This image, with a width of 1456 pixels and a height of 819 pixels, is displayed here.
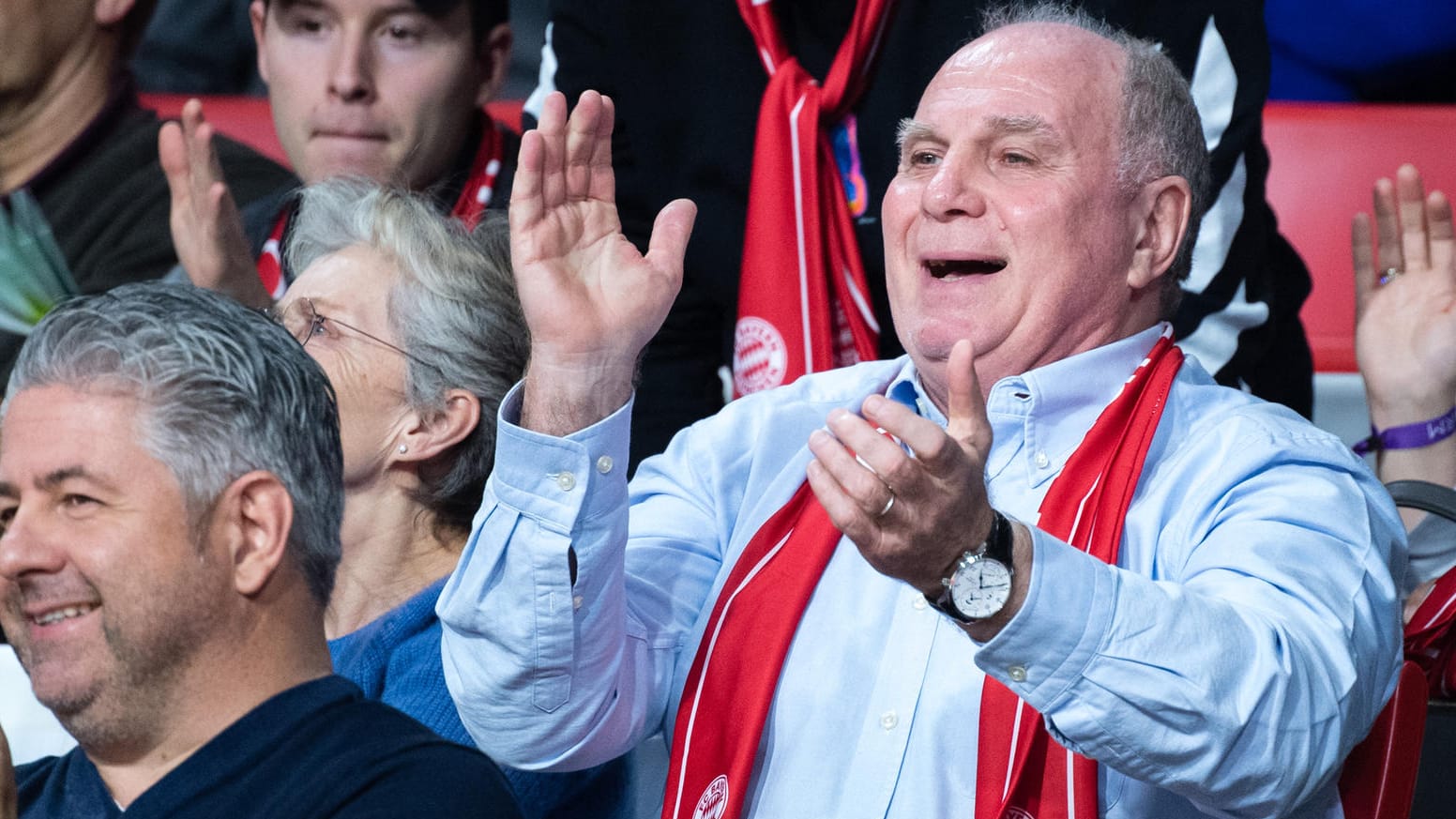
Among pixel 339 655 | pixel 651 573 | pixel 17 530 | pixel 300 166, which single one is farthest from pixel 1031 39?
pixel 300 166

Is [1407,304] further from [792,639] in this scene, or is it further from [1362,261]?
[792,639]

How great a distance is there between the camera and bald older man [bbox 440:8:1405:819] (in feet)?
4.63

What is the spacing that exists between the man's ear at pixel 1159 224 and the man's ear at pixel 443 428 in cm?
71

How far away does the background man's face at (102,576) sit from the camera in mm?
1441

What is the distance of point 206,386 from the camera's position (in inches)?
58.8

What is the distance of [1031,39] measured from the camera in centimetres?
200

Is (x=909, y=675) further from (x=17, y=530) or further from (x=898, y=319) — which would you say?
(x=17, y=530)

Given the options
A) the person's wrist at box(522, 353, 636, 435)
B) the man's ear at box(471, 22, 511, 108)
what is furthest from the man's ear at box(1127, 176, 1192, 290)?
the man's ear at box(471, 22, 511, 108)

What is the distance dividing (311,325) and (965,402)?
0.97m

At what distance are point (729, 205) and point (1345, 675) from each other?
4.29 feet

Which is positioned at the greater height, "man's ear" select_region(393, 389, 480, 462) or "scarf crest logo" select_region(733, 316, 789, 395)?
"man's ear" select_region(393, 389, 480, 462)

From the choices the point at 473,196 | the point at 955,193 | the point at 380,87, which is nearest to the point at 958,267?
the point at 955,193

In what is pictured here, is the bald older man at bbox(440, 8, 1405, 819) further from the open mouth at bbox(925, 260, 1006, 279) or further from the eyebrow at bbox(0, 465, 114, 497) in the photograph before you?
the eyebrow at bbox(0, 465, 114, 497)

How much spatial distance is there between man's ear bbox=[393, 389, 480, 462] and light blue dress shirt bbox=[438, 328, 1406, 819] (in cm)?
21
